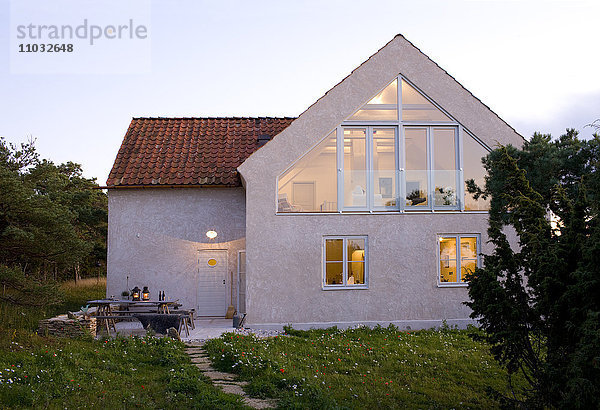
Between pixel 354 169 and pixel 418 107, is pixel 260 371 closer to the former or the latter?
pixel 354 169

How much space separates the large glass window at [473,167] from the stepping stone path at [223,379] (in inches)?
346

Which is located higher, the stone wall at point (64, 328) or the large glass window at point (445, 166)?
the large glass window at point (445, 166)

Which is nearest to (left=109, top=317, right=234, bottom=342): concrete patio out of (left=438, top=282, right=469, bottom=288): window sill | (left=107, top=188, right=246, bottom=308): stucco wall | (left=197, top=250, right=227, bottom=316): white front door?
(left=197, top=250, right=227, bottom=316): white front door

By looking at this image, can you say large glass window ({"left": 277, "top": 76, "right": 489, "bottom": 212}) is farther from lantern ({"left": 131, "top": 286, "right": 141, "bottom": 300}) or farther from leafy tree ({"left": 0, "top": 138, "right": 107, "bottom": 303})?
leafy tree ({"left": 0, "top": 138, "right": 107, "bottom": 303})

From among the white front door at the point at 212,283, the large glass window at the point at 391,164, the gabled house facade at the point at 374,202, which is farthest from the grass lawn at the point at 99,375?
the large glass window at the point at 391,164

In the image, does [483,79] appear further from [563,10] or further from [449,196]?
[449,196]

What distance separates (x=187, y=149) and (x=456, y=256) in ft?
32.3

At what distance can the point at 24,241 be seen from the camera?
12688 mm

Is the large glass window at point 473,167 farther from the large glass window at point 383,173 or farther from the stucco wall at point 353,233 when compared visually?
the large glass window at point 383,173

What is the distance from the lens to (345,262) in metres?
14.6

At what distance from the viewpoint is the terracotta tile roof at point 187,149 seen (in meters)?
16.7

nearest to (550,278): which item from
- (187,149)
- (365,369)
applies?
(365,369)

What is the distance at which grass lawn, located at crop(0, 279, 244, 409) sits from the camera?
7195 millimetres

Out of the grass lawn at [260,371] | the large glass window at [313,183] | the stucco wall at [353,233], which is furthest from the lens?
the large glass window at [313,183]
